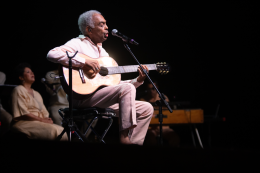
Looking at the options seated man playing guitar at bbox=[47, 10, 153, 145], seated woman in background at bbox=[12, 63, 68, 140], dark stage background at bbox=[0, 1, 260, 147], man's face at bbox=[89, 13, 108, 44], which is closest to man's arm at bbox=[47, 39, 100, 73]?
seated man playing guitar at bbox=[47, 10, 153, 145]

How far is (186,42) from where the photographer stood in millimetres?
4941

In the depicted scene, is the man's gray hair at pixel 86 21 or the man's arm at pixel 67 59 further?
the man's gray hair at pixel 86 21

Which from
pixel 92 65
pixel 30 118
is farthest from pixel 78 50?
pixel 30 118

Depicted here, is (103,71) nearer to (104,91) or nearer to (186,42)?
(104,91)

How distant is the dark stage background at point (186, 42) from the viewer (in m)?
4.30

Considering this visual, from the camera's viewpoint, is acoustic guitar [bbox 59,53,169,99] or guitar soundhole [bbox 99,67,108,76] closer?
acoustic guitar [bbox 59,53,169,99]

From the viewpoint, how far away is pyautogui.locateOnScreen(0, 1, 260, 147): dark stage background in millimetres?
4305

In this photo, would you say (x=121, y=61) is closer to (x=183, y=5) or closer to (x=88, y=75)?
(x=183, y=5)

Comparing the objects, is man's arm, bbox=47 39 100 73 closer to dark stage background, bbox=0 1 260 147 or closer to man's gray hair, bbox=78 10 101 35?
man's gray hair, bbox=78 10 101 35

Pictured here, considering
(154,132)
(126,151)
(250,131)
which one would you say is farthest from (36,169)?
(250,131)

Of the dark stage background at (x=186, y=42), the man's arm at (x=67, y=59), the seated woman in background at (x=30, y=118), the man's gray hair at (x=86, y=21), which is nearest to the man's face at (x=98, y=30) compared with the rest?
the man's gray hair at (x=86, y=21)

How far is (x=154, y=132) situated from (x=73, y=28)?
242cm

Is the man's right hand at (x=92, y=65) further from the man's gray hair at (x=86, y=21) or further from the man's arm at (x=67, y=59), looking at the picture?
the man's gray hair at (x=86, y=21)

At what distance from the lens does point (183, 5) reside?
4.65 metres
